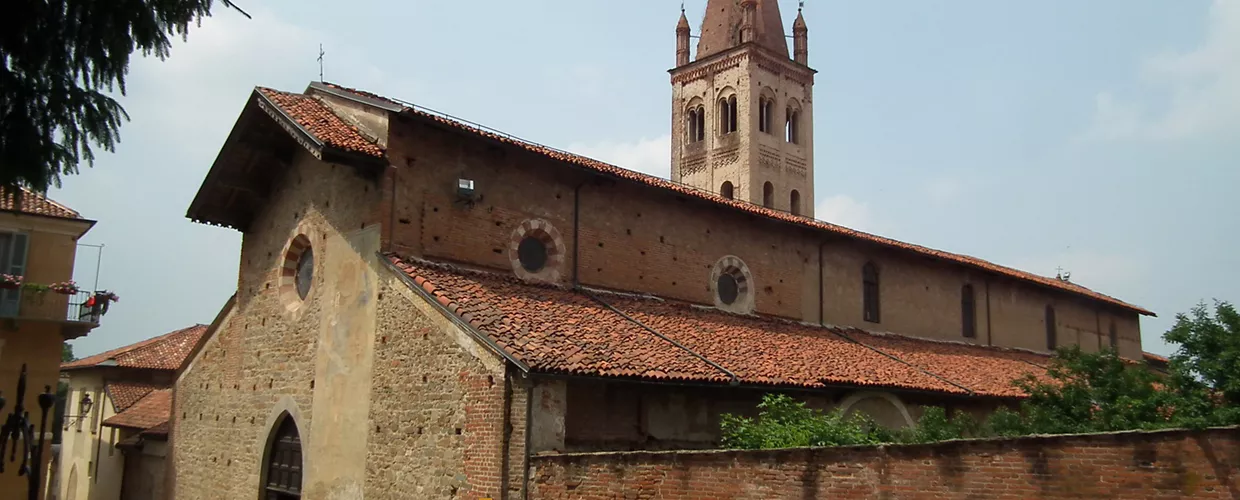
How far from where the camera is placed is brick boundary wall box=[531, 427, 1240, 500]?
7.48 meters

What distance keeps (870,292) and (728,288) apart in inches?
189

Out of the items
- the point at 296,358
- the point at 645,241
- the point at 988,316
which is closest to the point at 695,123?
the point at 988,316

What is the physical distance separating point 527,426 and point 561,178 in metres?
6.40

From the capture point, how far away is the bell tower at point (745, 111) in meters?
47.9

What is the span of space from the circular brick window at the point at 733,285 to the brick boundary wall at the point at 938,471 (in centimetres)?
852

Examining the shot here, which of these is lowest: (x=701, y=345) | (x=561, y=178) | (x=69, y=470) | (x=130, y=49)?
(x=69, y=470)

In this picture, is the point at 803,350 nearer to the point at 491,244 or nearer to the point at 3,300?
the point at 491,244

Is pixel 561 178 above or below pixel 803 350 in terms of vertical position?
above

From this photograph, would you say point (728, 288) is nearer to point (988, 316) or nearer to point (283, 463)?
point (283, 463)

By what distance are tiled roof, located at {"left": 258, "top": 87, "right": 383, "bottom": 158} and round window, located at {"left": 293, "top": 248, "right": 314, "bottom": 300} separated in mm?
2443

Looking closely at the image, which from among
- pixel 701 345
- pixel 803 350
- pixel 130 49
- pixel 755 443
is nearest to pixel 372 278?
pixel 701 345

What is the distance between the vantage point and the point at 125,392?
28453mm

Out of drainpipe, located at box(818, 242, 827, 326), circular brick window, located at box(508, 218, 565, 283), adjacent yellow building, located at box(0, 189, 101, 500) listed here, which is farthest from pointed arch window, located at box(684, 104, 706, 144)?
circular brick window, located at box(508, 218, 565, 283)

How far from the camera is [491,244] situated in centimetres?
1633
